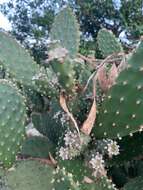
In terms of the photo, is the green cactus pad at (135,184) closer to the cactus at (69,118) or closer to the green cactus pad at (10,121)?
the cactus at (69,118)

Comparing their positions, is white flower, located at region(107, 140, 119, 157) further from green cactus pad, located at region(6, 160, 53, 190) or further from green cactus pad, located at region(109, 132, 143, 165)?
green cactus pad, located at region(6, 160, 53, 190)

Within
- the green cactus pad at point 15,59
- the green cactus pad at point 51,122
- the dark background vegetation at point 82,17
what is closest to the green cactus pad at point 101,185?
the green cactus pad at point 51,122

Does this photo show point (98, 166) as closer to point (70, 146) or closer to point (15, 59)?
point (70, 146)

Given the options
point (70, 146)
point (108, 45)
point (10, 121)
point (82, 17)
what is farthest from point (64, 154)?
point (82, 17)

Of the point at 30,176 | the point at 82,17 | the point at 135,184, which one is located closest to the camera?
the point at 135,184

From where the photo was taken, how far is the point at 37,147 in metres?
1.72

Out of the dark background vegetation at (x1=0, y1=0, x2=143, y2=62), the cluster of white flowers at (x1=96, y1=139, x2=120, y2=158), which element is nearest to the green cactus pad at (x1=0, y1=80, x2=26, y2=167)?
the cluster of white flowers at (x1=96, y1=139, x2=120, y2=158)

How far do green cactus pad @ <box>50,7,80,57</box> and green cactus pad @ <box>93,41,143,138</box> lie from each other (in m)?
0.32

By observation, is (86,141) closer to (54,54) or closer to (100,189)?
(100,189)

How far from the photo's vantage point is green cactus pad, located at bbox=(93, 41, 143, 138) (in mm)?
1310

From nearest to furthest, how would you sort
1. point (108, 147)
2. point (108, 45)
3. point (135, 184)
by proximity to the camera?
point (108, 147) → point (135, 184) → point (108, 45)

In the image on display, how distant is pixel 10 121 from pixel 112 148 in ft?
0.91

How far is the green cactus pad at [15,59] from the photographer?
65.6 inches

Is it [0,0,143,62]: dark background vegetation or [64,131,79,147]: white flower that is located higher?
[0,0,143,62]: dark background vegetation
